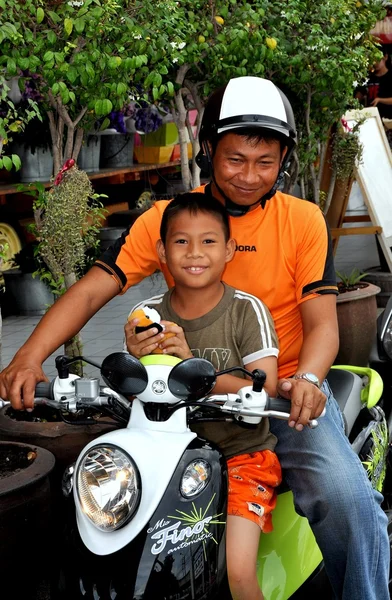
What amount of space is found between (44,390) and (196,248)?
0.60m

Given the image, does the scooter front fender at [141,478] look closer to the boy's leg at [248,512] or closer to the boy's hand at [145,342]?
the boy's hand at [145,342]

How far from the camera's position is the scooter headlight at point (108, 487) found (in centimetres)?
209

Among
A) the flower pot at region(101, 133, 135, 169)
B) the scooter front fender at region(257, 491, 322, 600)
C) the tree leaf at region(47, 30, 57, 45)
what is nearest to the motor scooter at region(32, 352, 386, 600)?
the scooter front fender at region(257, 491, 322, 600)

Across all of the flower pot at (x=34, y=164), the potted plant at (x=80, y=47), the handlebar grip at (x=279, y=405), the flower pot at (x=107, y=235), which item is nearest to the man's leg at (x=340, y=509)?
the handlebar grip at (x=279, y=405)

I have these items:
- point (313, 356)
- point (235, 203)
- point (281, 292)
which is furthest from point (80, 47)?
point (313, 356)

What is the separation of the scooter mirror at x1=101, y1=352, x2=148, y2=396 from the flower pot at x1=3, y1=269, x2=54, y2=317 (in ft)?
18.9

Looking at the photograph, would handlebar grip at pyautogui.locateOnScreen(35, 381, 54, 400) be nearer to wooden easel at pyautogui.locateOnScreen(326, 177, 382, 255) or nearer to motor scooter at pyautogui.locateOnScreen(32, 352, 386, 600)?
motor scooter at pyautogui.locateOnScreen(32, 352, 386, 600)

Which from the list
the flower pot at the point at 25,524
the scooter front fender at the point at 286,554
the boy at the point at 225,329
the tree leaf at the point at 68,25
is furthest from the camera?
the tree leaf at the point at 68,25

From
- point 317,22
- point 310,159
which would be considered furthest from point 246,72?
point 310,159

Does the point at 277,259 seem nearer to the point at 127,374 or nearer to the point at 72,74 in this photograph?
the point at 127,374

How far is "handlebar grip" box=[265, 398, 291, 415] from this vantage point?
7.41 feet

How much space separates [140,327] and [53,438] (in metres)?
1.56

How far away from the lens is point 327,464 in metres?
2.67

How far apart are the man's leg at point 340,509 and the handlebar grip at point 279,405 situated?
1.45 feet
